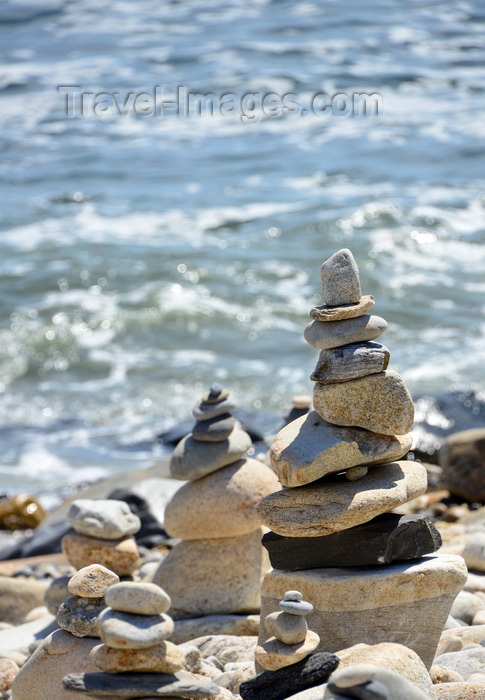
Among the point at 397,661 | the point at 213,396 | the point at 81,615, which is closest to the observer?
the point at 397,661

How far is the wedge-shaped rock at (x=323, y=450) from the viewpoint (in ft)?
12.6

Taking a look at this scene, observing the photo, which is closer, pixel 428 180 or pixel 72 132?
pixel 428 180

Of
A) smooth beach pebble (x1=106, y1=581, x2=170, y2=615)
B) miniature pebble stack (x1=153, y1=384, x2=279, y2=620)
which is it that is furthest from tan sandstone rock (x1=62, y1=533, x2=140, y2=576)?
smooth beach pebble (x1=106, y1=581, x2=170, y2=615)

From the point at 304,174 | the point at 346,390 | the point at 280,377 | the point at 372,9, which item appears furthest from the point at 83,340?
the point at 372,9

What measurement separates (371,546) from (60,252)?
14.2m

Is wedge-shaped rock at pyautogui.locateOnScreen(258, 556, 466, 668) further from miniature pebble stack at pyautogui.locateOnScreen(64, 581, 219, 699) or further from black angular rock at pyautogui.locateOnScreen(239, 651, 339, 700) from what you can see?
miniature pebble stack at pyautogui.locateOnScreen(64, 581, 219, 699)

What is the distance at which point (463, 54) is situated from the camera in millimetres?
25469

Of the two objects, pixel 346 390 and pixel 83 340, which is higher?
pixel 346 390

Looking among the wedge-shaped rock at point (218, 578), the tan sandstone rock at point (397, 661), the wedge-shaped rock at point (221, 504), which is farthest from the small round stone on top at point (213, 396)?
the tan sandstone rock at point (397, 661)

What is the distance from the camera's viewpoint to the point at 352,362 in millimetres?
3873

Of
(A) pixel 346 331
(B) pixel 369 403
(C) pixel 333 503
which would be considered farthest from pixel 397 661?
(A) pixel 346 331

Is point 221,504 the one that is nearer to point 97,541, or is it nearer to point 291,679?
point 97,541

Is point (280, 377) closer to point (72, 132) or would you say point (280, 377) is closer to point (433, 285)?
point (433, 285)

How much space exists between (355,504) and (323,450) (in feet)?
0.83
